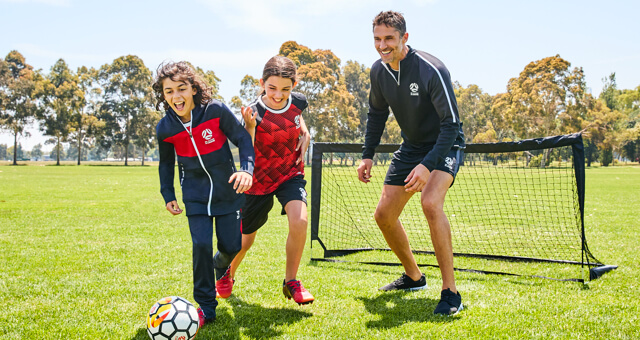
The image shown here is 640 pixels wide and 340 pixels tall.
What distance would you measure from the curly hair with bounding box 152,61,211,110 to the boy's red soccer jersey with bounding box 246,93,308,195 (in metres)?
0.53

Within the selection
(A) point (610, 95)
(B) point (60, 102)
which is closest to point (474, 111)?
(A) point (610, 95)

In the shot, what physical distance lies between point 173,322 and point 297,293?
1061mm

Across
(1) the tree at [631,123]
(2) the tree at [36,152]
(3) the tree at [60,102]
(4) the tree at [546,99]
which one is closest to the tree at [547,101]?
(4) the tree at [546,99]

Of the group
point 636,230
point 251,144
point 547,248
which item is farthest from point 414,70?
point 636,230

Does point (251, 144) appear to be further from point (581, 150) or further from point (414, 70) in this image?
point (581, 150)

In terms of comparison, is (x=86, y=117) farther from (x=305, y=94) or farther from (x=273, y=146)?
(x=273, y=146)

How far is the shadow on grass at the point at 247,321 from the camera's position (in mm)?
3244

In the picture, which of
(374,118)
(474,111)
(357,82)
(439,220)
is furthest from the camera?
(357,82)

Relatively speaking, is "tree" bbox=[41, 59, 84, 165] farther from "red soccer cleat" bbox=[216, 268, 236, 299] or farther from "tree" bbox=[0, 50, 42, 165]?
"red soccer cleat" bbox=[216, 268, 236, 299]

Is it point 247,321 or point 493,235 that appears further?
point 493,235

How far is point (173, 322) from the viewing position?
3.02m

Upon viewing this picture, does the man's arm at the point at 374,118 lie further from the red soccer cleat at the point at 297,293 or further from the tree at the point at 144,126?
the tree at the point at 144,126

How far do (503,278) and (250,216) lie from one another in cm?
267

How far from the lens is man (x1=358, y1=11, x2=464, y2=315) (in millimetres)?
3703
